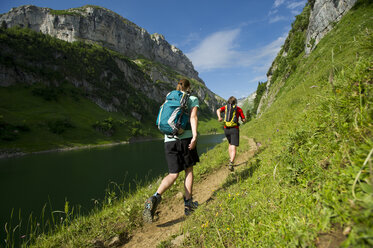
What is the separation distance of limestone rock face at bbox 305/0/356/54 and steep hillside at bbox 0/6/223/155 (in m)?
83.2

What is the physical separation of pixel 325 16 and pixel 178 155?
32665mm

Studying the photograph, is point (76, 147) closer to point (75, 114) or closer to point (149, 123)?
point (75, 114)

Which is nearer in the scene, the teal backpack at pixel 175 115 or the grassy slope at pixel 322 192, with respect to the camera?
the grassy slope at pixel 322 192

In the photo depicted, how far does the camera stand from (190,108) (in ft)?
14.3

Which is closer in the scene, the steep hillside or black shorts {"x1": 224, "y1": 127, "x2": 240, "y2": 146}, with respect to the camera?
black shorts {"x1": 224, "y1": 127, "x2": 240, "y2": 146}

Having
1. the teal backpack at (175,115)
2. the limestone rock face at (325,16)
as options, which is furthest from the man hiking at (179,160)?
the limestone rock face at (325,16)

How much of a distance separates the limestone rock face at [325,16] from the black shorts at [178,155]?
96.8 ft

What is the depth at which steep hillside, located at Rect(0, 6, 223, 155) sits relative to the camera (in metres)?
71.5

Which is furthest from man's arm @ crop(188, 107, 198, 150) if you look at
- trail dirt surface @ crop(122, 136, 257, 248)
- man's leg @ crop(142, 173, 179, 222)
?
trail dirt surface @ crop(122, 136, 257, 248)

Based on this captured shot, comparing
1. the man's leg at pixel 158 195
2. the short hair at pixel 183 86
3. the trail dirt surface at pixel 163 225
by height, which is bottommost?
the trail dirt surface at pixel 163 225

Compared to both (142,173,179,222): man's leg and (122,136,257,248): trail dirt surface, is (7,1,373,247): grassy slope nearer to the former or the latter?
(122,136,257,248): trail dirt surface

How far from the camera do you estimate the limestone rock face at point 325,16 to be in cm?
2165

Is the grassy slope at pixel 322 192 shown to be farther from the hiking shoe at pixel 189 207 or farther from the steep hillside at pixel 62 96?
the steep hillside at pixel 62 96

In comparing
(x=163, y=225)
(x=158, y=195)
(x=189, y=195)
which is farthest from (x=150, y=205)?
(x=189, y=195)
